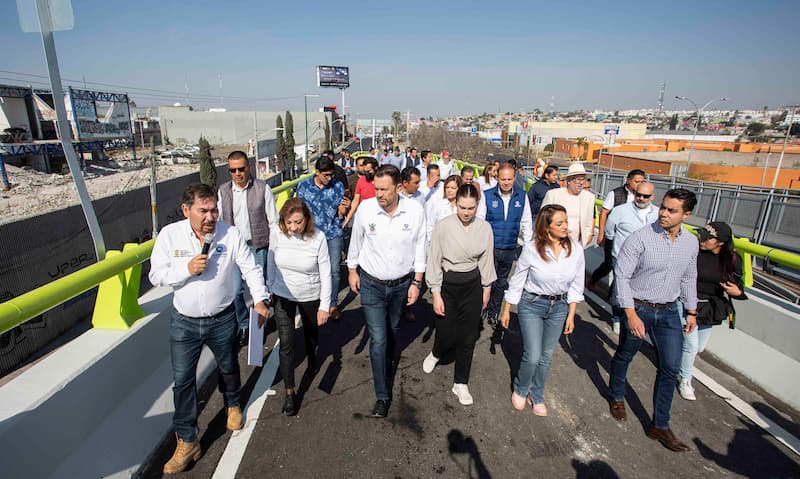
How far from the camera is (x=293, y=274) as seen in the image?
361 cm

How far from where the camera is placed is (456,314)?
154 inches

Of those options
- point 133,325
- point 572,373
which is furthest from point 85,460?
point 572,373

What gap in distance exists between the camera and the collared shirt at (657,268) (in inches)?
131

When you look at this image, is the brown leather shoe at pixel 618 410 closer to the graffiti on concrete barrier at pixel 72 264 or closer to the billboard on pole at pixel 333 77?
the graffiti on concrete barrier at pixel 72 264

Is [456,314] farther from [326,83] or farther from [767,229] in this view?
[326,83]

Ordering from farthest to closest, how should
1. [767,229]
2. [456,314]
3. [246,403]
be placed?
[767,229], [456,314], [246,403]

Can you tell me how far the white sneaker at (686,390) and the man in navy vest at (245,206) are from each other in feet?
14.6

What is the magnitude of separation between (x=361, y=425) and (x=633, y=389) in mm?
2682

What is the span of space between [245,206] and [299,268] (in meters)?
1.62

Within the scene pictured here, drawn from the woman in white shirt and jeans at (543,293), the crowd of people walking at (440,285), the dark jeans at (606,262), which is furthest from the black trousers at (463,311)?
the dark jeans at (606,262)

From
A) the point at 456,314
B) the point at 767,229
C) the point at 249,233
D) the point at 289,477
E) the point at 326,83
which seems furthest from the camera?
the point at 326,83

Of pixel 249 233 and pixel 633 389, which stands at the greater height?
pixel 249 233

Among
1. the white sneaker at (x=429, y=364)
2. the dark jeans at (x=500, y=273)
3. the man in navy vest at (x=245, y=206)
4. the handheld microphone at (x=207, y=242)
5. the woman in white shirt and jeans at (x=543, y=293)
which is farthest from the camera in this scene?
the dark jeans at (x=500, y=273)

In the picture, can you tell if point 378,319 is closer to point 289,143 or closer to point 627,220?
point 627,220
